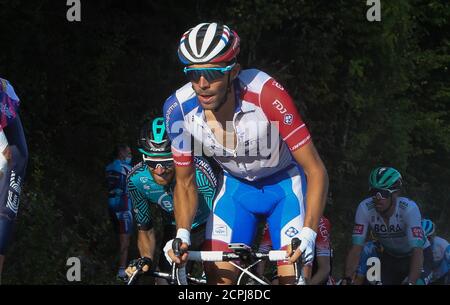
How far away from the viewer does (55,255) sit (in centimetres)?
1033

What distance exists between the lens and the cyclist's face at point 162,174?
285 inches

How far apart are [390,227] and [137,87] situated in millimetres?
3494

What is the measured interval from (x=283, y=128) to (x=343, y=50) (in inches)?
344

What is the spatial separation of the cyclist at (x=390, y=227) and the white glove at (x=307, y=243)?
4.33 meters

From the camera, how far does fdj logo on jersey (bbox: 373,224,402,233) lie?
989 cm

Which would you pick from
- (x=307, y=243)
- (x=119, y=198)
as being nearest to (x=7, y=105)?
(x=307, y=243)

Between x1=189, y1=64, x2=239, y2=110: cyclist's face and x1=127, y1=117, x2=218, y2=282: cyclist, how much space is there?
1.53m

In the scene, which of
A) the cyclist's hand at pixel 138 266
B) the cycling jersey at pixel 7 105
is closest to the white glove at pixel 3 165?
the cycling jersey at pixel 7 105

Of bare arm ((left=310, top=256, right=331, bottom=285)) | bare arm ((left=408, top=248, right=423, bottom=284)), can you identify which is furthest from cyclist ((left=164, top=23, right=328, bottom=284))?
bare arm ((left=408, top=248, right=423, bottom=284))

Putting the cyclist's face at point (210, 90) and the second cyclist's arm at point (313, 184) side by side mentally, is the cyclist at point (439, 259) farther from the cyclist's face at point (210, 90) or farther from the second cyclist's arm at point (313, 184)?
the cyclist's face at point (210, 90)
